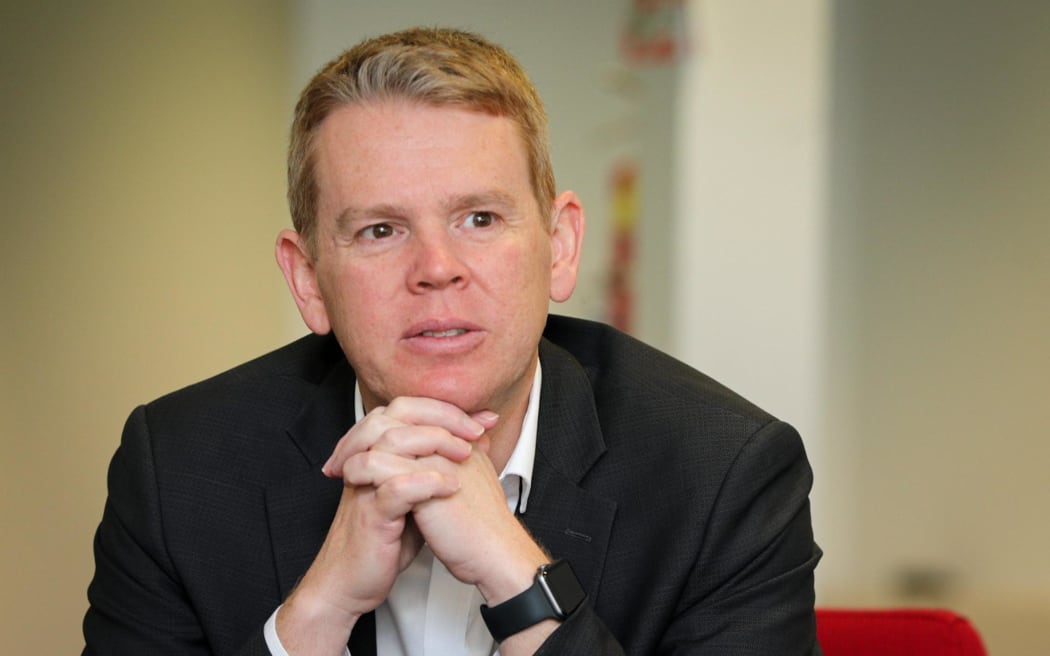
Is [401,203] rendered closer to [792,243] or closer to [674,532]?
[674,532]

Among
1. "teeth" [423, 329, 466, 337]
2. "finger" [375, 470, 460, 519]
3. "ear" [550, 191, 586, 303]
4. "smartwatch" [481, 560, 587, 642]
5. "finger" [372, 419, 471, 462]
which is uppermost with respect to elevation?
"ear" [550, 191, 586, 303]

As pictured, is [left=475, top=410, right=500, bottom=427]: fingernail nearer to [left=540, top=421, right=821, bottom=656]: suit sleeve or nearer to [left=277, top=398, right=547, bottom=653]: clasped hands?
[left=277, top=398, right=547, bottom=653]: clasped hands

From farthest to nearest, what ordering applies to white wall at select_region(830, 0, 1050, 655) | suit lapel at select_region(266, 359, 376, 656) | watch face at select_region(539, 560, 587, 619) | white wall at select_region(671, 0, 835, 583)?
white wall at select_region(671, 0, 835, 583), white wall at select_region(830, 0, 1050, 655), suit lapel at select_region(266, 359, 376, 656), watch face at select_region(539, 560, 587, 619)

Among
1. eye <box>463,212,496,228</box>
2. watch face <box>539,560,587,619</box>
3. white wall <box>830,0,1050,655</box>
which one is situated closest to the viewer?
watch face <box>539,560,587,619</box>

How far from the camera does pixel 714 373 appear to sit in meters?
3.78

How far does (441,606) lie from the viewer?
1660 millimetres

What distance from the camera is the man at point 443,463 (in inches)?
57.2

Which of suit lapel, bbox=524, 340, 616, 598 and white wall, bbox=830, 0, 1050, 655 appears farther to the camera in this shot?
white wall, bbox=830, 0, 1050, 655

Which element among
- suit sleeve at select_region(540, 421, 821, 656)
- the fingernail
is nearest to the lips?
the fingernail

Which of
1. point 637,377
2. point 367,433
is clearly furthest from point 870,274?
point 367,433

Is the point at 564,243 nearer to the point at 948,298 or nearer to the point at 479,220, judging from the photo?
the point at 479,220

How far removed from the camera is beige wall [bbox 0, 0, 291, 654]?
232 centimetres

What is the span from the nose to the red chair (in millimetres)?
682

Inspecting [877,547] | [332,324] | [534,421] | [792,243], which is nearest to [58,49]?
[332,324]
